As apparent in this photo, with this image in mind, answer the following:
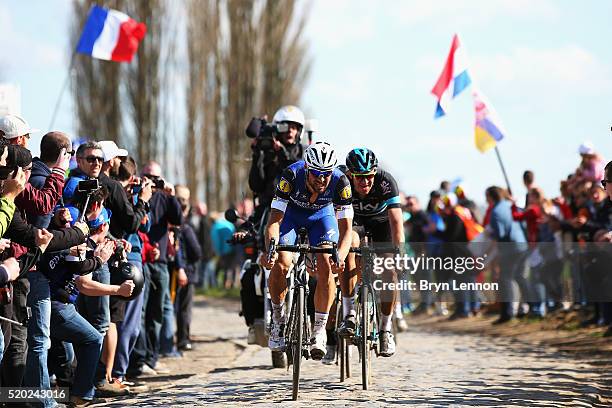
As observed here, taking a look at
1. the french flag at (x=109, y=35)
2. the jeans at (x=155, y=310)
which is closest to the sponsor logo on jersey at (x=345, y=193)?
the jeans at (x=155, y=310)

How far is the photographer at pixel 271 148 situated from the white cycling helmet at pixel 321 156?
300 cm

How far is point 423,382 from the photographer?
1155 cm

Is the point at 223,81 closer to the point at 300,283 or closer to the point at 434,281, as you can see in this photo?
the point at 434,281

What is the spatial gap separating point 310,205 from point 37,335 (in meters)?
2.95

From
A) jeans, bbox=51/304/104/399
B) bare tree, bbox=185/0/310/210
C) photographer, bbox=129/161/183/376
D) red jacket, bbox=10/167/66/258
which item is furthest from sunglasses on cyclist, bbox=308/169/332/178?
bare tree, bbox=185/0/310/210

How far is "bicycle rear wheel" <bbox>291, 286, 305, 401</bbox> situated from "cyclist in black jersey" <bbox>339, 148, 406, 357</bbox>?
0.73 metres

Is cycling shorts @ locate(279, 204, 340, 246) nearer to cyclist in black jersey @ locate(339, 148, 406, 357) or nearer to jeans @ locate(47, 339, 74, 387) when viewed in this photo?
cyclist in black jersey @ locate(339, 148, 406, 357)

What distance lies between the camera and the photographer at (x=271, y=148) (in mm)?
13586

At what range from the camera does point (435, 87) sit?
789 inches

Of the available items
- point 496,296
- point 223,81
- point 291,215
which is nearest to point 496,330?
point 496,296

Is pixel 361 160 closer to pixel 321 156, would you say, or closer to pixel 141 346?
pixel 321 156

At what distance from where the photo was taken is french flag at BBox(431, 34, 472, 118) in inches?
783

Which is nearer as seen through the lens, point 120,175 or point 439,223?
point 120,175

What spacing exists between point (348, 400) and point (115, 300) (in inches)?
100
